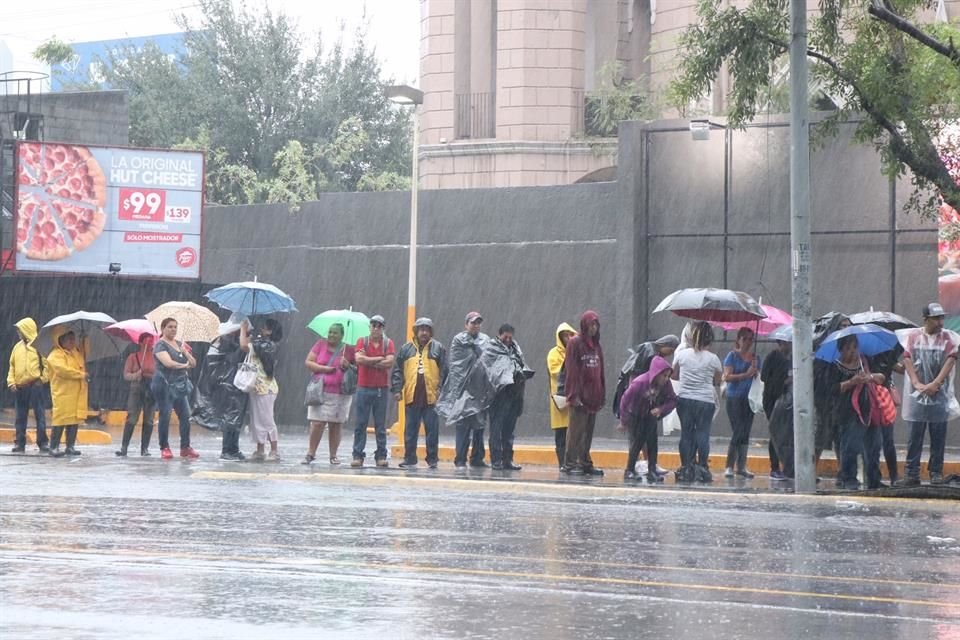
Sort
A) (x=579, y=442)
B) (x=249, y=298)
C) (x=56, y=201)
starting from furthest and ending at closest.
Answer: (x=56, y=201), (x=249, y=298), (x=579, y=442)

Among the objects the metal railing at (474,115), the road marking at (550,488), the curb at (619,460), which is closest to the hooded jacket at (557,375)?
the road marking at (550,488)

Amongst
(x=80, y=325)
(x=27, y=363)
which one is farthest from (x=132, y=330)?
(x=27, y=363)

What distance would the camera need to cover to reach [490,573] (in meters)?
9.89

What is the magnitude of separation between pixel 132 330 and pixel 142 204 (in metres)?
11.6

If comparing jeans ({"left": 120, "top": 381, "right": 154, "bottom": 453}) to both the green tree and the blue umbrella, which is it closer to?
the green tree

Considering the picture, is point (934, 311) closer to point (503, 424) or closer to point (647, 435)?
point (647, 435)

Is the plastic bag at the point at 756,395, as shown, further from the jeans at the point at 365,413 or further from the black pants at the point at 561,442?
the jeans at the point at 365,413

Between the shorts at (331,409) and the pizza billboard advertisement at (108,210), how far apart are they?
13529 millimetres

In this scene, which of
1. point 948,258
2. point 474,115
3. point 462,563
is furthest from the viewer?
point 474,115

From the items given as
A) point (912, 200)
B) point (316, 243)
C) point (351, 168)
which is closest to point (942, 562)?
point (912, 200)

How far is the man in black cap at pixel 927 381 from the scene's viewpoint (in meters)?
17.8

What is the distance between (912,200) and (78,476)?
10.0 meters

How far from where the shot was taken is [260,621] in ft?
26.2

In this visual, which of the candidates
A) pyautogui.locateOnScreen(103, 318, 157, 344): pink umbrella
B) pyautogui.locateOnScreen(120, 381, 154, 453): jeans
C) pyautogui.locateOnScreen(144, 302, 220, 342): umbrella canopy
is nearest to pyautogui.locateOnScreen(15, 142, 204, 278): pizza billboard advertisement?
pyautogui.locateOnScreen(144, 302, 220, 342): umbrella canopy
